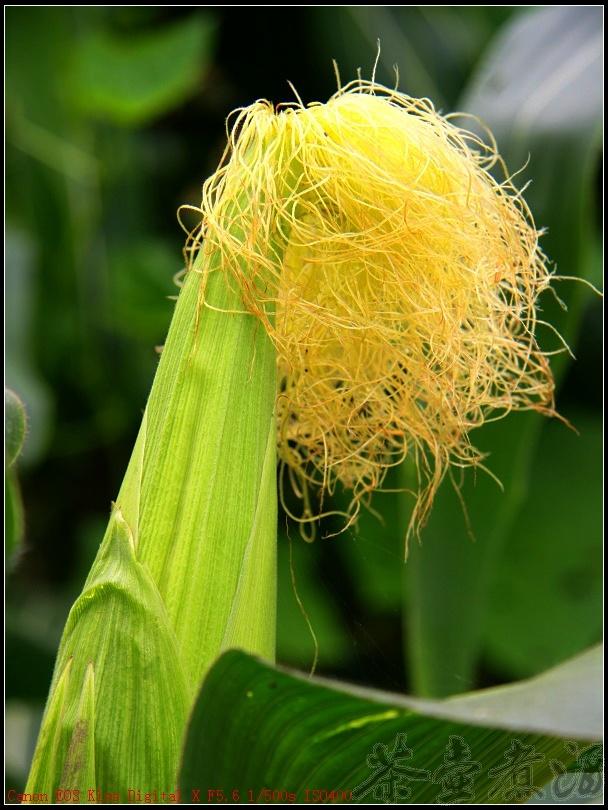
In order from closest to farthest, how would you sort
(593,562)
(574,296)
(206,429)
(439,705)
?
(439,705) → (206,429) → (574,296) → (593,562)

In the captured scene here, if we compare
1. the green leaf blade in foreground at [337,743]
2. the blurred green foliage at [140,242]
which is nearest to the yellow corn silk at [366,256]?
the green leaf blade in foreground at [337,743]

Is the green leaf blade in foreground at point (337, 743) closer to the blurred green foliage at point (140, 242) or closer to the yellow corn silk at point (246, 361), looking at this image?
the yellow corn silk at point (246, 361)

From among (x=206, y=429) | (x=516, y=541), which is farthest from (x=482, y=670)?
(x=206, y=429)

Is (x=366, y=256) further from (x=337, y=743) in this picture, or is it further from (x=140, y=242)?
(x=140, y=242)

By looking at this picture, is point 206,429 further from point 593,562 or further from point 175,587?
point 593,562

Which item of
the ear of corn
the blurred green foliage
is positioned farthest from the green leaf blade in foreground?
the blurred green foliage

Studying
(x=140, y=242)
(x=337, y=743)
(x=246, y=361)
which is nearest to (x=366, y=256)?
(x=246, y=361)

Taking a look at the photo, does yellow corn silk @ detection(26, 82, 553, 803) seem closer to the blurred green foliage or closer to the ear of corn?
the ear of corn
